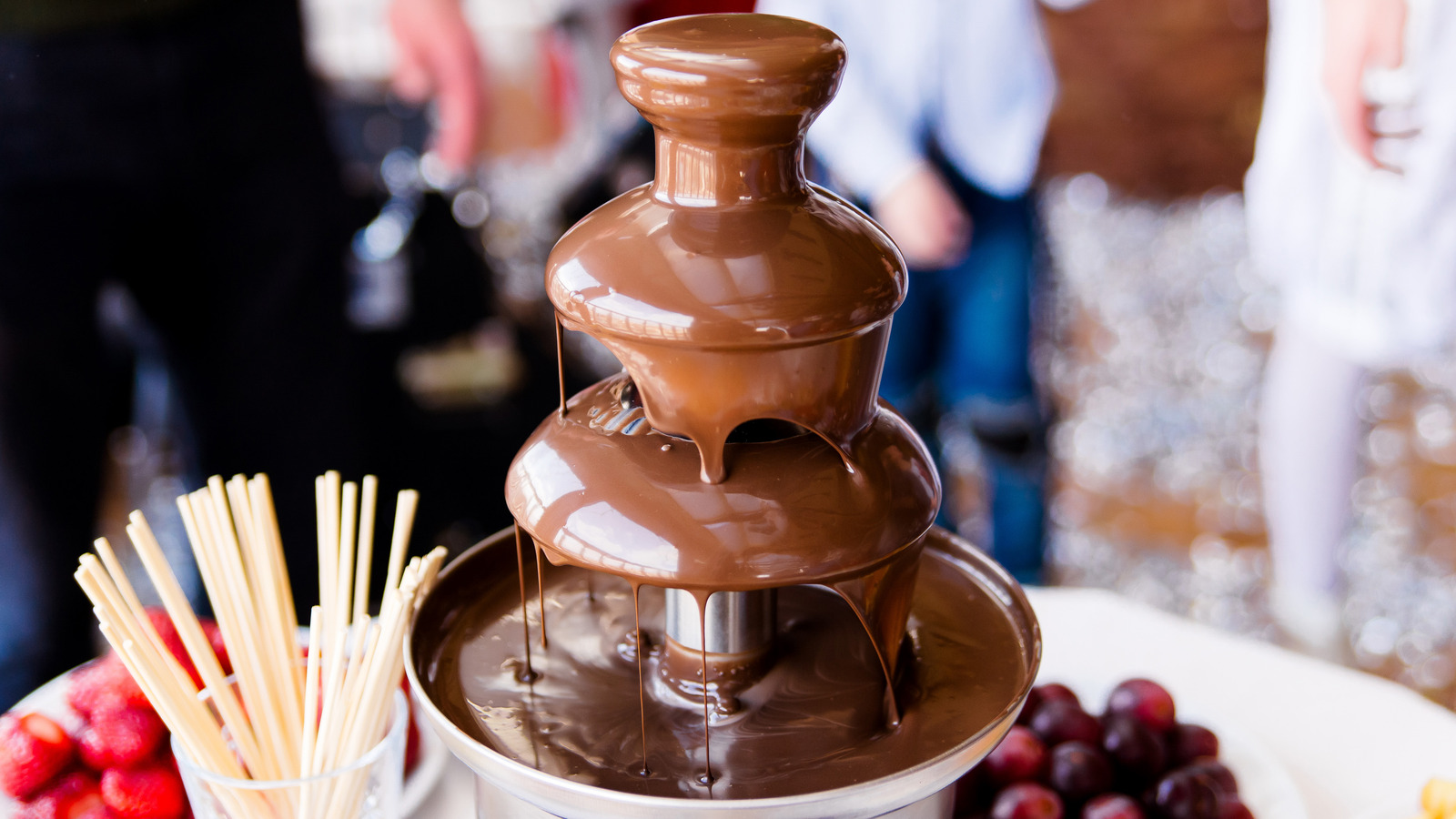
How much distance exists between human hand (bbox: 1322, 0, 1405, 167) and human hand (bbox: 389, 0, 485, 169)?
1384 millimetres

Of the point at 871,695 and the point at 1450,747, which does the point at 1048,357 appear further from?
the point at 871,695

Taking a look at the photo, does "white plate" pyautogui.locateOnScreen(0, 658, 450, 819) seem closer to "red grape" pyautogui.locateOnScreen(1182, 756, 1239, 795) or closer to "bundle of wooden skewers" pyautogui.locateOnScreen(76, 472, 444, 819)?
"bundle of wooden skewers" pyautogui.locateOnScreen(76, 472, 444, 819)

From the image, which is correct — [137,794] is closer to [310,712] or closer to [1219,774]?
[310,712]

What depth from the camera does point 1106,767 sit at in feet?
2.99

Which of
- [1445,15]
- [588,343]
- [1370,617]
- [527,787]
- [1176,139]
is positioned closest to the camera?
[527,787]

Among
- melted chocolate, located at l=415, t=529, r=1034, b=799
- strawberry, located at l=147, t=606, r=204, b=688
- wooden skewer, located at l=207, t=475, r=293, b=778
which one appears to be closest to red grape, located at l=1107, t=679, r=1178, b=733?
melted chocolate, located at l=415, t=529, r=1034, b=799

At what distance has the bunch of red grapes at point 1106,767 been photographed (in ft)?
2.85

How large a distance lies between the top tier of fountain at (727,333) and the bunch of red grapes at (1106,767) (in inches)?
13.1

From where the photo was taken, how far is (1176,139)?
5.69ft

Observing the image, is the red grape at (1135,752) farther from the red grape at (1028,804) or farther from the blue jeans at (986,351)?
the blue jeans at (986,351)

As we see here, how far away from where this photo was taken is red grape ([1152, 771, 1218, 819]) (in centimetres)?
86

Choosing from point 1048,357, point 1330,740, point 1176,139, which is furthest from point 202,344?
point 1330,740

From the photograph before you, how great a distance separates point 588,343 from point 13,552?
3.45ft

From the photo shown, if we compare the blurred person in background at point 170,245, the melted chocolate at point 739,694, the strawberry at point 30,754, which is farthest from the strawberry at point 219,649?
the blurred person in background at point 170,245
